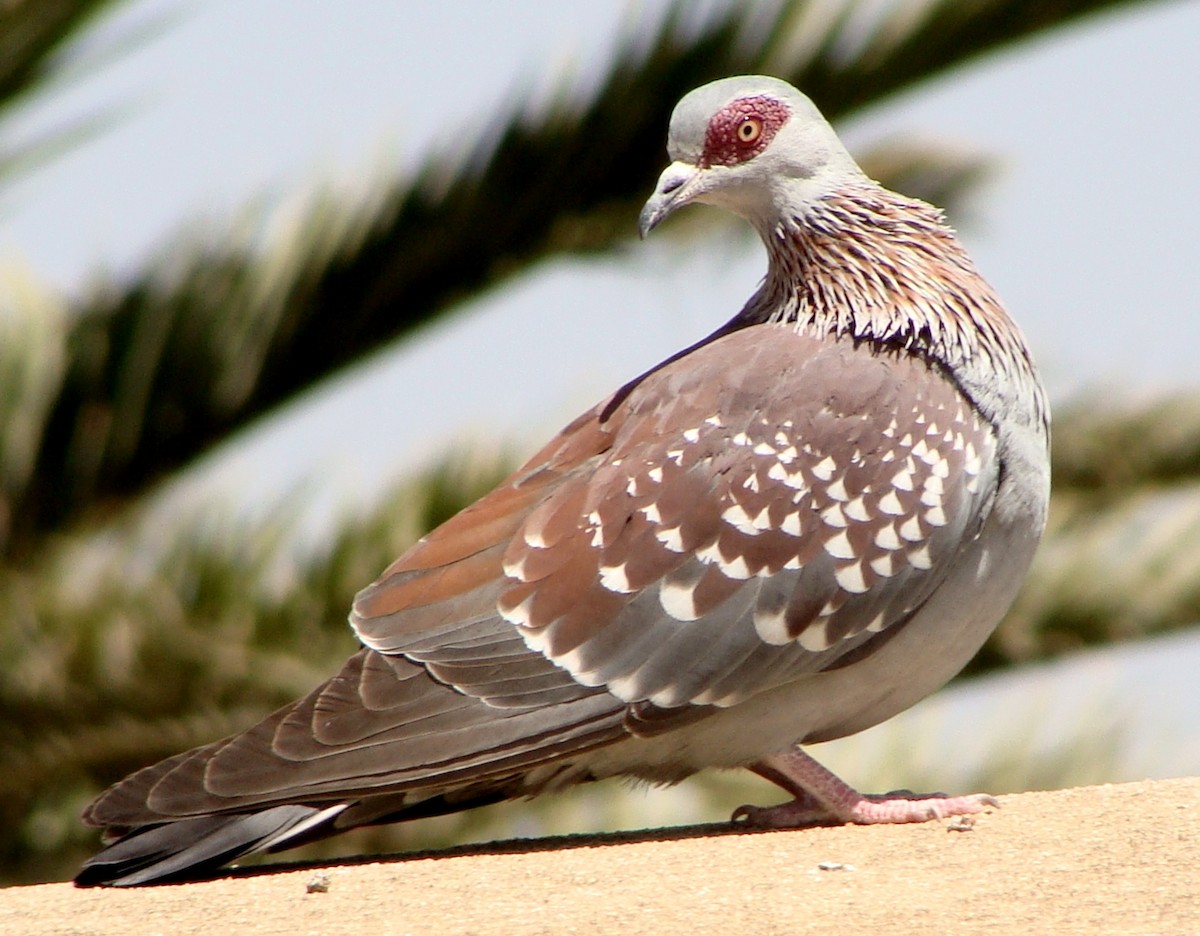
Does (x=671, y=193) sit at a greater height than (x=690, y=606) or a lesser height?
greater

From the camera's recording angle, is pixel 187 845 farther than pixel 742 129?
No

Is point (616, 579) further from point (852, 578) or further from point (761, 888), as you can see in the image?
point (761, 888)

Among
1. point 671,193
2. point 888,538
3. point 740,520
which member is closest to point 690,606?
point 740,520

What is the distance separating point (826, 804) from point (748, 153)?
1.95m

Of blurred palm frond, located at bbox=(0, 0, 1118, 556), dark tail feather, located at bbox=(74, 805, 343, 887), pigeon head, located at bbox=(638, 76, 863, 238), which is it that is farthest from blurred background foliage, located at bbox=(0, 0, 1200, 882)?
dark tail feather, located at bbox=(74, 805, 343, 887)

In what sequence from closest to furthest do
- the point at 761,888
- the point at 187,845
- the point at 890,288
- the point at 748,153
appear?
the point at 761,888 → the point at 187,845 → the point at 890,288 → the point at 748,153

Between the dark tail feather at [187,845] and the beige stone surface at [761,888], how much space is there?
7cm

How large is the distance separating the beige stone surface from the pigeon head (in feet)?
6.30

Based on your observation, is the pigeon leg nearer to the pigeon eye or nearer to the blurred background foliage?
the pigeon eye

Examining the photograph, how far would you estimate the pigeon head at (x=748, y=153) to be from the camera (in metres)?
5.48

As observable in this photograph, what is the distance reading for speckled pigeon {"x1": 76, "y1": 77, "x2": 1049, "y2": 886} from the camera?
Answer: 473cm

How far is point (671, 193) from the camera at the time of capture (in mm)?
5484

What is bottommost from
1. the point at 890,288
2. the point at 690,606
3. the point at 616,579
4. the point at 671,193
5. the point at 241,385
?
the point at 690,606

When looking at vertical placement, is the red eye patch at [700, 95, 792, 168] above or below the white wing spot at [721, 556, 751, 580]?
above
